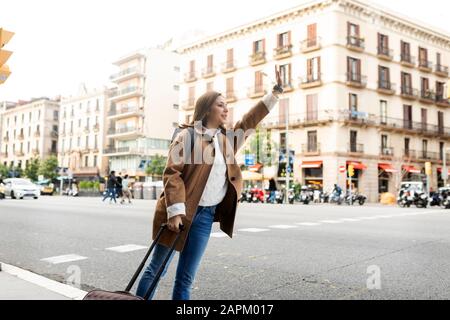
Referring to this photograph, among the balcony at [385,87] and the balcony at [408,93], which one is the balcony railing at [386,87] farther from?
the balcony at [408,93]

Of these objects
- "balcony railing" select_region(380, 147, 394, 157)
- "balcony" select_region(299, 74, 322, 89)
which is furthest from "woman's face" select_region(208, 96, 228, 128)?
"balcony railing" select_region(380, 147, 394, 157)

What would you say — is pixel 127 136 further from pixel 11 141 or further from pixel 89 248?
pixel 89 248

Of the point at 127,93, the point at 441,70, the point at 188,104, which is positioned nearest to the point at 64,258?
the point at 188,104

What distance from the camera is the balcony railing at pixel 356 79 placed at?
114 ft

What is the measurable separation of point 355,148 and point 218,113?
3355 cm

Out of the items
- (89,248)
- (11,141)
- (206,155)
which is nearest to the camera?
(206,155)

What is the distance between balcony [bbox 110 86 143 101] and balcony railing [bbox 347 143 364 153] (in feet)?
103

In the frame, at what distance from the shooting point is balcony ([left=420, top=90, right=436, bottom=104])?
Result: 39.9 metres

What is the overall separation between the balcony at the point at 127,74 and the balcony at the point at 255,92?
2316 cm

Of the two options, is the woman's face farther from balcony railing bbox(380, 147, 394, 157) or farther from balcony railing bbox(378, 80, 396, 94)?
balcony railing bbox(378, 80, 396, 94)

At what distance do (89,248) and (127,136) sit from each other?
2049 inches

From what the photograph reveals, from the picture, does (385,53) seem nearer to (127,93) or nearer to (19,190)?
(19,190)

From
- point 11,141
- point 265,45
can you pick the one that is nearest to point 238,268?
point 265,45
